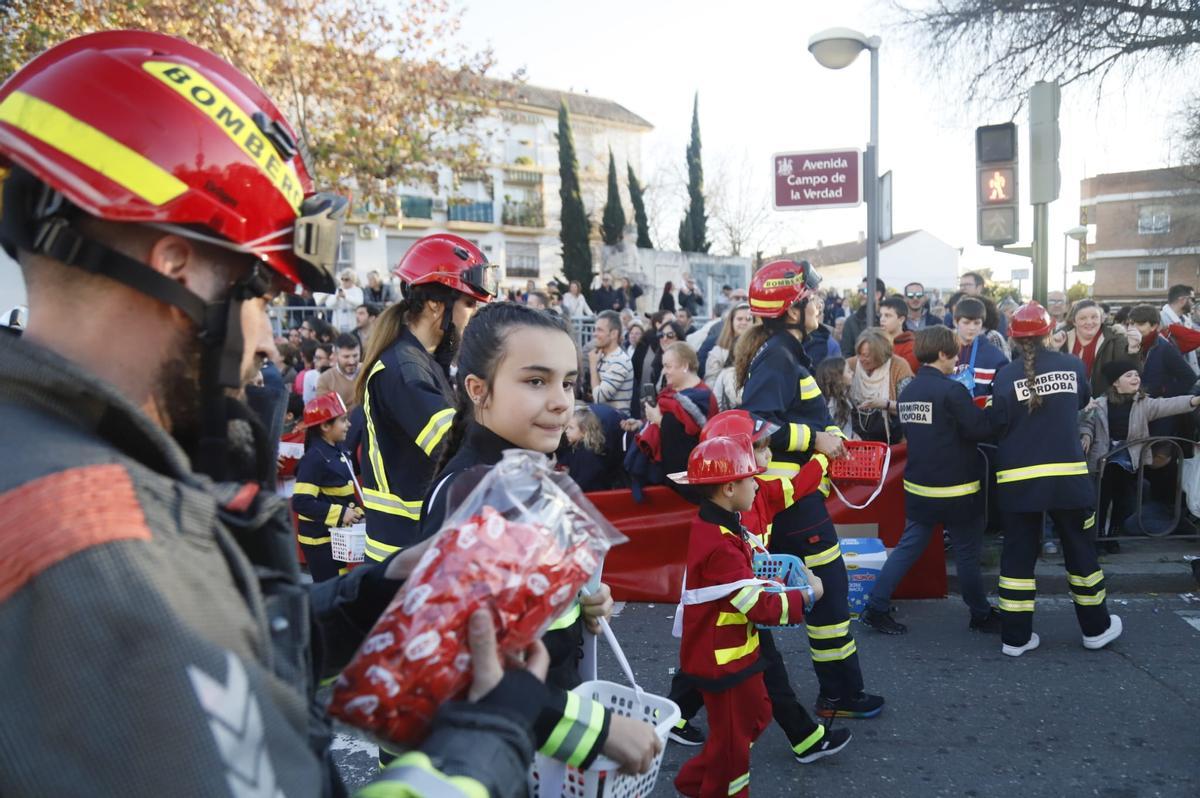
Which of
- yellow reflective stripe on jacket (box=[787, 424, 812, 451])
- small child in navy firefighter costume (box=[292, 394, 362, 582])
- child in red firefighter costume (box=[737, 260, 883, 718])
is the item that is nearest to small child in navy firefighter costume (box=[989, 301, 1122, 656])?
child in red firefighter costume (box=[737, 260, 883, 718])

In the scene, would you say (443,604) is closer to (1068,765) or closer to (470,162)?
(1068,765)

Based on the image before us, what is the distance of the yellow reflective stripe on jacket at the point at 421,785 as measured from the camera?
1.11m

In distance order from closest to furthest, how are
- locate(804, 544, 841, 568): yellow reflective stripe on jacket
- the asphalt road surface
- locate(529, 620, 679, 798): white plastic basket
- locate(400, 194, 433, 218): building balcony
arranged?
locate(529, 620, 679, 798): white plastic basket → the asphalt road surface → locate(804, 544, 841, 568): yellow reflective stripe on jacket → locate(400, 194, 433, 218): building balcony

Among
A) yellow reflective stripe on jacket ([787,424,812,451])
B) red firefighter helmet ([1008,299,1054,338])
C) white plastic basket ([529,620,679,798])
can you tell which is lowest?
white plastic basket ([529,620,679,798])

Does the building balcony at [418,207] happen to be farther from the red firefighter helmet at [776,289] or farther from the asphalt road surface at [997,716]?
the red firefighter helmet at [776,289]

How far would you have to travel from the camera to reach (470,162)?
71.8 ft

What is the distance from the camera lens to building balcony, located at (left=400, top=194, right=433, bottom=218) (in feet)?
166

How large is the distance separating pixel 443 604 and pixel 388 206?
2162 centimetres

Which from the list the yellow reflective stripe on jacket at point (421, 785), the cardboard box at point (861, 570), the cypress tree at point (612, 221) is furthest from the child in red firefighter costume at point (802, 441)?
the cypress tree at point (612, 221)

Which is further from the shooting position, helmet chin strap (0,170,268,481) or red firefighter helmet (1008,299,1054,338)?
red firefighter helmet (1008,299,1054,338)

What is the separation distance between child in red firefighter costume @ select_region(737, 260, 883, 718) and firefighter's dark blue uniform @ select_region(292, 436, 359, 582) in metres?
2.71

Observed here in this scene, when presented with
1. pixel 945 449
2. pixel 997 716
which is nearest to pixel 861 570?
pixel 945 449

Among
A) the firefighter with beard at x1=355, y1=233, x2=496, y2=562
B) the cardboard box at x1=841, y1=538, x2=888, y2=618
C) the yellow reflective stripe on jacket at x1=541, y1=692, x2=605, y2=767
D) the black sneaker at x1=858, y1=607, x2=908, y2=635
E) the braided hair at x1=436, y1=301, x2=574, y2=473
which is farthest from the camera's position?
the cardboard box at x1=841, y1=538, x2=888, y2=618

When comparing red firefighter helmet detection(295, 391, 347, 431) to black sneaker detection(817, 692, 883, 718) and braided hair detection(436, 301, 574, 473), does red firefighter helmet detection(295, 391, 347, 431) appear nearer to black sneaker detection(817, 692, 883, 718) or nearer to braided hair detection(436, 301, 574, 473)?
braided hair detection(436, 301, 574, 473)
